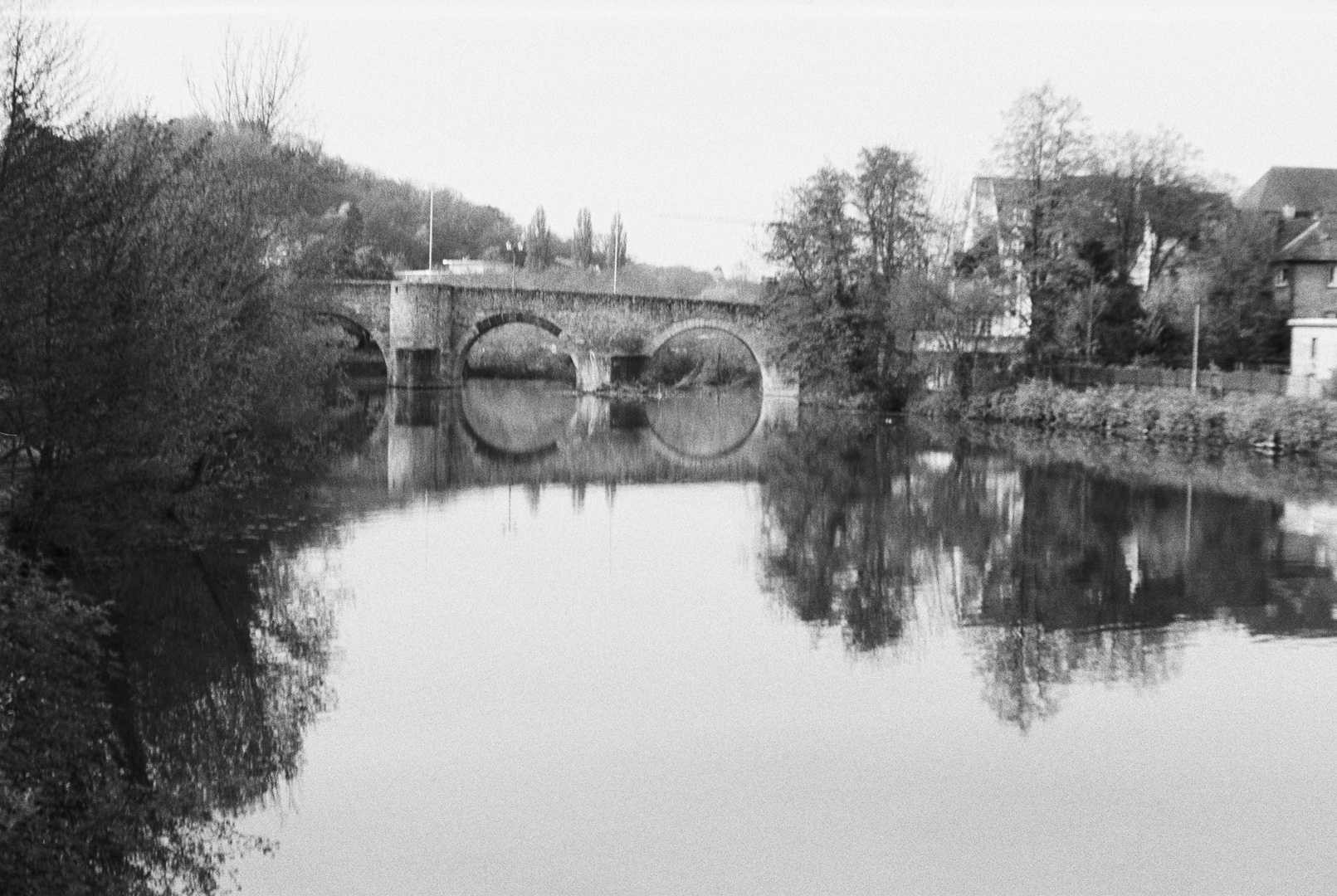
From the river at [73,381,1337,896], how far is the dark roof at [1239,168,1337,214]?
1084 inches

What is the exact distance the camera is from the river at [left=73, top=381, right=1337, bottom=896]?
798 centimetres

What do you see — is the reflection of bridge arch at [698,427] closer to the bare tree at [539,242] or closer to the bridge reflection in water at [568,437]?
the bridge reflection in water at [568,437]

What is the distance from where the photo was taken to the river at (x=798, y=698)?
7980 millimetres

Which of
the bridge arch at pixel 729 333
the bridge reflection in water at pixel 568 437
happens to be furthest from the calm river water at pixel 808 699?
the bridge arch at pixel 729 333

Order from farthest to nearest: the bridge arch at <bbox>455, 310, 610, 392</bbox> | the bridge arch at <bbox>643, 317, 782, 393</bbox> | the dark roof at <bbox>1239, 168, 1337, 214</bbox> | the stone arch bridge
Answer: the bridge arch at <bbox>455, 310, 610, 392</bbox>
the bridge arch at <bbox>643, 317, 782, 393</bbox>
the stone arch bridge
the dark roof at <bbox>1239, 168, 1337, 214</bbox>

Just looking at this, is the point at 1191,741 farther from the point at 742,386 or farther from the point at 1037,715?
the point at 742,386

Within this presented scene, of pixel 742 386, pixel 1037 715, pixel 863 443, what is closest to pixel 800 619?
pixel 1037 715

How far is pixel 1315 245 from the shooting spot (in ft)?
136

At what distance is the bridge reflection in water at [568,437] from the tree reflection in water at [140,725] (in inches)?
375

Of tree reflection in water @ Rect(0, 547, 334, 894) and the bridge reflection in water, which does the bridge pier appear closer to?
the bridge reflection in water

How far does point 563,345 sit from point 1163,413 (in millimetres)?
20658

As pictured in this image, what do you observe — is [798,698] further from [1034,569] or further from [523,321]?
[523,321]

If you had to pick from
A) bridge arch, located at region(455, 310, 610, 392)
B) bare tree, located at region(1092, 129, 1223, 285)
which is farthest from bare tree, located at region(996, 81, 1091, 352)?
bridge arch, located at region(455, 310, 610, 392)

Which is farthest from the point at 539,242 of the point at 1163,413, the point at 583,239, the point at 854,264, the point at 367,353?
the point at 1163,413
